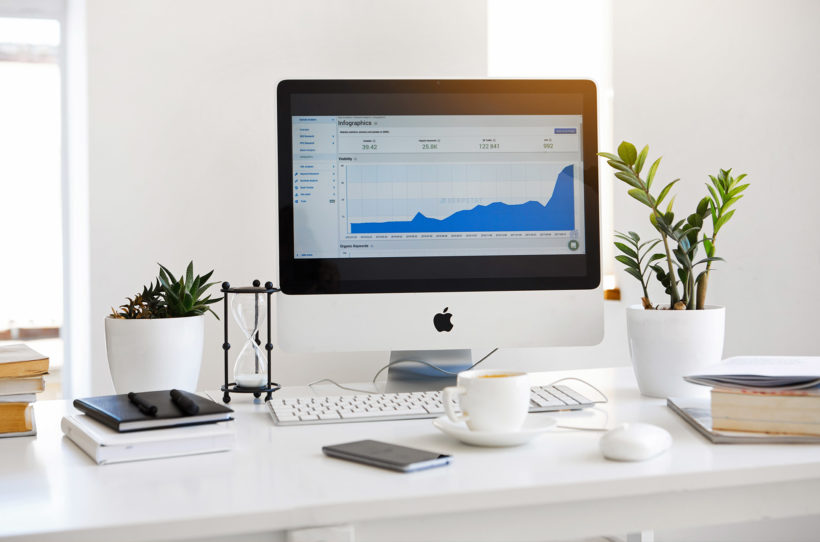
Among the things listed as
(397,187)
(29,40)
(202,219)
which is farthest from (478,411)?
(29,40)

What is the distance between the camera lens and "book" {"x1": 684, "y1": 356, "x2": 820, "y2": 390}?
921 millimetres

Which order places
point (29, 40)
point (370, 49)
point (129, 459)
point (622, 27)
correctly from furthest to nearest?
point (29, 40) → point (622, 27) → point (370, 49) → point (129, 459)

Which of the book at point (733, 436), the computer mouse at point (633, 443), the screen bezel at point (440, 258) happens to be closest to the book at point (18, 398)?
the screen bezel at point (440, 258)

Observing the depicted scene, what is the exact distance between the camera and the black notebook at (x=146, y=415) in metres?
0.91

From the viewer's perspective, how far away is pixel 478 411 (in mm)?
911

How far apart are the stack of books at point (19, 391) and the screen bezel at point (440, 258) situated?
1.39 feet

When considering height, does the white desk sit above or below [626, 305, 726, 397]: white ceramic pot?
below

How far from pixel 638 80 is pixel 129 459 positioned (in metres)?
1.71

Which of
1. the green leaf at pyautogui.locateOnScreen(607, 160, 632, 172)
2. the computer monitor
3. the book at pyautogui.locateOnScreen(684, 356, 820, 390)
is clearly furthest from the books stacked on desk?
the green leaf at pyautogui.locateOnScreen(607, 160, 632, 172)

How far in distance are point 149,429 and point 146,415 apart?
0.06 ft

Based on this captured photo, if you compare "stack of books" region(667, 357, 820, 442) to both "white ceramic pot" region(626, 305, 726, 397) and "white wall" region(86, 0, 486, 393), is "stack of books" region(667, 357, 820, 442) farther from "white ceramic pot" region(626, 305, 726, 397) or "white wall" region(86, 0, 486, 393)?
"white wall" region(86, 0, 486, 393)

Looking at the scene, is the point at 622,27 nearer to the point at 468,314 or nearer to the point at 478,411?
the point at 468,314

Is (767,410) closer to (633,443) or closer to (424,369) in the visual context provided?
(633,443)

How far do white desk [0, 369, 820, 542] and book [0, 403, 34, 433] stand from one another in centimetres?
10
